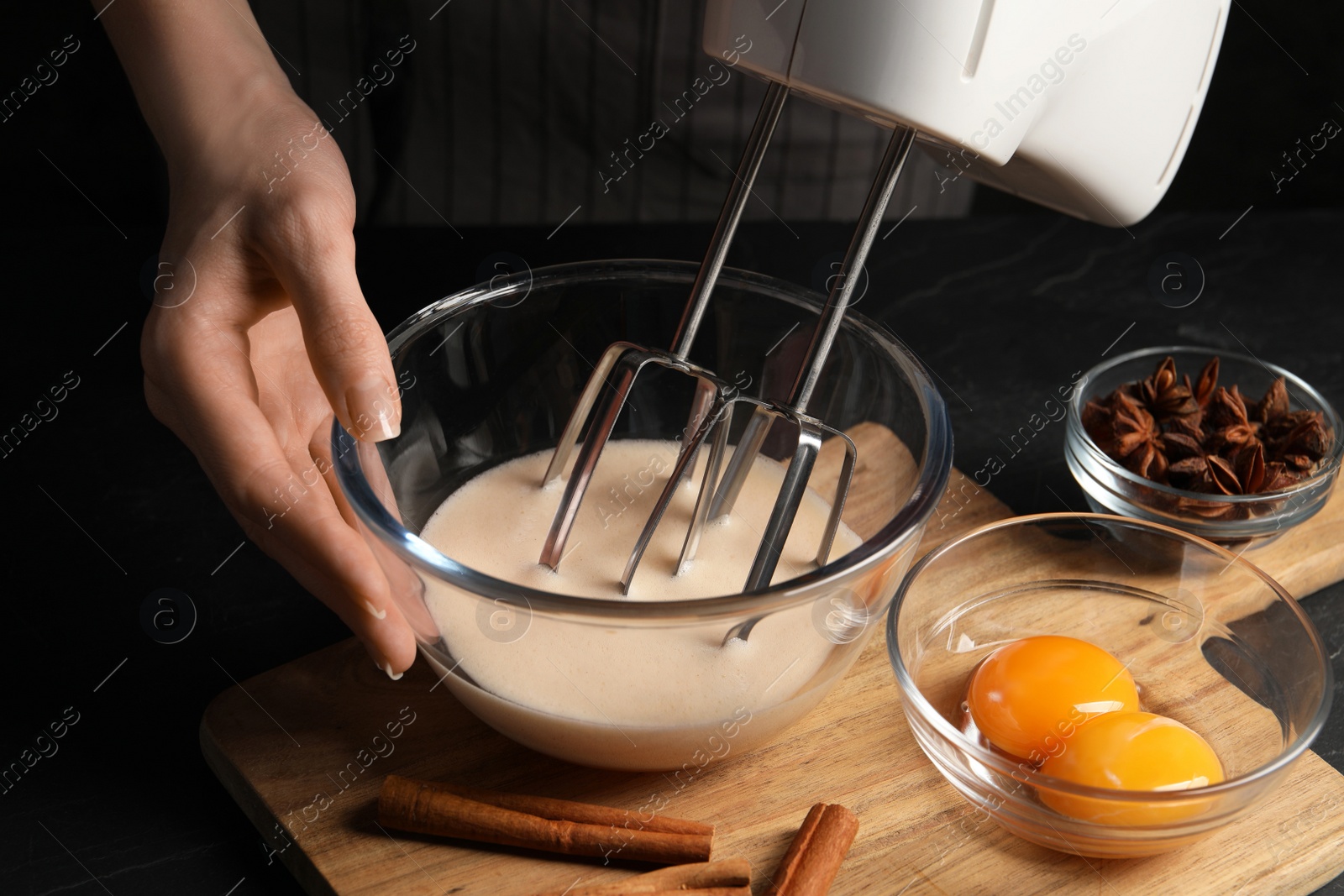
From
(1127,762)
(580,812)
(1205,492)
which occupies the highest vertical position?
(580,812)

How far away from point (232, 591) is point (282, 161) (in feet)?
1.03

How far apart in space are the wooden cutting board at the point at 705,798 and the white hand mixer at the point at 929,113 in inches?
4.1

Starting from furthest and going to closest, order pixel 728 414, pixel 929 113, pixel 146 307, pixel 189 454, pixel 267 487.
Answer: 1. pixel 146 307
2. pixel 189 454
3. pixel 728 414
4. pixel 267 487
5. pixel 929 113

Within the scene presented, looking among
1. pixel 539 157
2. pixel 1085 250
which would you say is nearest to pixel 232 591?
pixel 539 157

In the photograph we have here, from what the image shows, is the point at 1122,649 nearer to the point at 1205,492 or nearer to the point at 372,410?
the point at 1205,492

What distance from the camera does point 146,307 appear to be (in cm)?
112

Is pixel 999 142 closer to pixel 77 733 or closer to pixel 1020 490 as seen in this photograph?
pixel 1020 490

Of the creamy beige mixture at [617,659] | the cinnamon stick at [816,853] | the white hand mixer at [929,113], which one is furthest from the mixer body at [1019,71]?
the cinnamon stick at [816,853]

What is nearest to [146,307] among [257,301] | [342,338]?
[257,301]

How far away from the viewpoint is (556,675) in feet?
2.05

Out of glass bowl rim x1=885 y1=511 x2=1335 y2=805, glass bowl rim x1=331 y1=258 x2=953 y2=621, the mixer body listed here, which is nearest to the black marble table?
glass bowl rim x1=885 y1=511 x2=1335 y2=805

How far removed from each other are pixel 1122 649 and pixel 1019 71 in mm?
401

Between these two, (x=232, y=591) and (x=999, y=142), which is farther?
(x=232, y=591)

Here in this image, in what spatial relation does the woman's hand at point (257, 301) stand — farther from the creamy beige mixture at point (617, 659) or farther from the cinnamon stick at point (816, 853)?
the cinnamon stick at point (816, 853)
